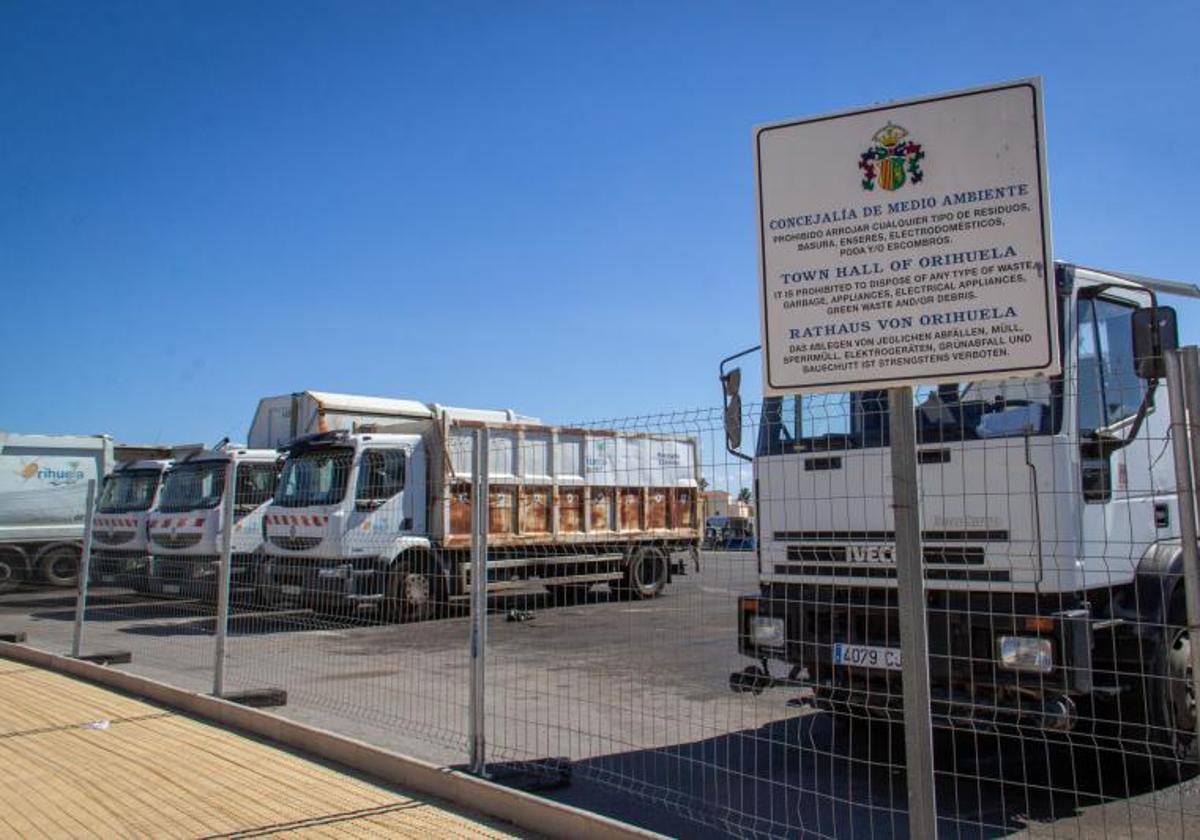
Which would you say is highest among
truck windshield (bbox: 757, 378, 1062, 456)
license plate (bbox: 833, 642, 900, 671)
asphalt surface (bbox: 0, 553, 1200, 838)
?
truck windshield (bbox: 757, 378, 1062, 456)

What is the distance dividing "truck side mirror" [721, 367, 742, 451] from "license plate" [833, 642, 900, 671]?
1.31 meters

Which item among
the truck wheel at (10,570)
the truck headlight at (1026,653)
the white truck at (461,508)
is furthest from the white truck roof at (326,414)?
the truck headlight at (1026,653)

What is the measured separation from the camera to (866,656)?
5223mm

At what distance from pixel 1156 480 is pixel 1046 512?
125 centimetres

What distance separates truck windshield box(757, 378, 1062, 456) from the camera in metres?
5.10

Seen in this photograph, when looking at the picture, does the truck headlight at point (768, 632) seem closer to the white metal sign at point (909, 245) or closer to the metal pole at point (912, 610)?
the metal pole at point (912, 610)

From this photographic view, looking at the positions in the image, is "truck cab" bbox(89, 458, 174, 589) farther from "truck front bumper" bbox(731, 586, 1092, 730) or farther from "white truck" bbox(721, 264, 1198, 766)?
"white truck" bbox(721, 264, 1198, 766)

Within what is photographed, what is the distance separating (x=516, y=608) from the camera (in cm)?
1764

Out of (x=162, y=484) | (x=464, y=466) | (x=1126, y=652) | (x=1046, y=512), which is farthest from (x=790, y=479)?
(x=162, y=484)

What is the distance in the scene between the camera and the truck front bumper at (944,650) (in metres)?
4.56

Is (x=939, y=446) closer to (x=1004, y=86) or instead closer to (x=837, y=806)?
(x=837, y=806)

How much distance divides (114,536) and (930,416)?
57.4 feet

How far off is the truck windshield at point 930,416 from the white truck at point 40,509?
63.2 ft

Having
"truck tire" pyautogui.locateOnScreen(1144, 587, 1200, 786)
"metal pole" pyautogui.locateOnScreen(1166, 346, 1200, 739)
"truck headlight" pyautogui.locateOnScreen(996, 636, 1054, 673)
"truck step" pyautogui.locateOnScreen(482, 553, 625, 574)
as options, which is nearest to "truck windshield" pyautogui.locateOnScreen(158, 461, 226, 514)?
"truck step" pyautogui.locateOnScreen(482, 553, 625, 574)
